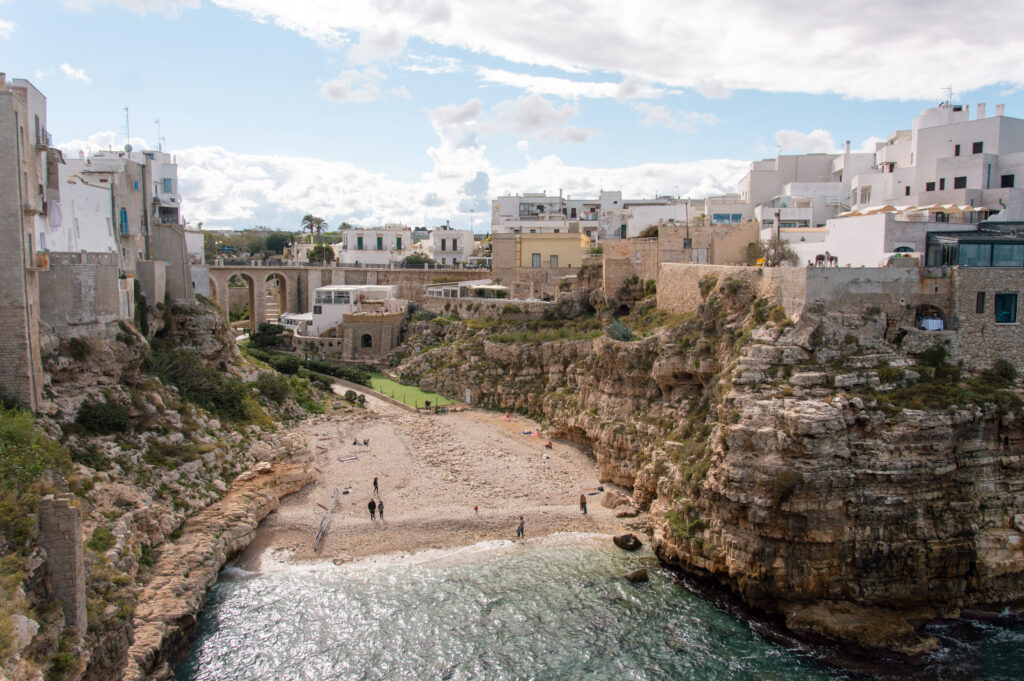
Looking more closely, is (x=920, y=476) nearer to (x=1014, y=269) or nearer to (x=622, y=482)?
(x=1014, y=269)

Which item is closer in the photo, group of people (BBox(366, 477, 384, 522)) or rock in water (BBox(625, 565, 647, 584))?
rock in water (BBox(625, 565, 647, 584))

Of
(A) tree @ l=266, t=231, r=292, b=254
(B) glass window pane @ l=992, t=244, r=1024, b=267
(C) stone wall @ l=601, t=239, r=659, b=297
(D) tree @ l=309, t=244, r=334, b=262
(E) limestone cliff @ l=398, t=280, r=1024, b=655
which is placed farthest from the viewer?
(A) tree @ l=266, t=231, r=292, b=254

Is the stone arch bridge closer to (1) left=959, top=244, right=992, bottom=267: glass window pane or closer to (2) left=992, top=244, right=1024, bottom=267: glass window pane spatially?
(1) left=959, top=244, right=992, bottom=267: glass window pane

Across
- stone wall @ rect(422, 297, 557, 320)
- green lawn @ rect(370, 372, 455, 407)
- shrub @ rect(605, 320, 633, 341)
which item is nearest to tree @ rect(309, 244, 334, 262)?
stone wall @ rect(422, 297, 557, 320)

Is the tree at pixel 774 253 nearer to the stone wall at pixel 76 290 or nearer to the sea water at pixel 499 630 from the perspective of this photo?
the sea water at pixel 499 630

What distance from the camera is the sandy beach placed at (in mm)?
24828

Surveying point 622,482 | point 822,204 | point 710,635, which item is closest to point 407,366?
point 622,482

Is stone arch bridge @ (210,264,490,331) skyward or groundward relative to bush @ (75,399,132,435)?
skyward

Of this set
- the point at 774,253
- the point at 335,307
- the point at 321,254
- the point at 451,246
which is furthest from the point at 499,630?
the point at 321,254

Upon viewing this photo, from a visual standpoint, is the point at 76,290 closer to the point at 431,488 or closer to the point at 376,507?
the point at 376,507

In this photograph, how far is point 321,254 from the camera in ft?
246

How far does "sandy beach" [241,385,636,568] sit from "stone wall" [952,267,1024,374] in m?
12.2

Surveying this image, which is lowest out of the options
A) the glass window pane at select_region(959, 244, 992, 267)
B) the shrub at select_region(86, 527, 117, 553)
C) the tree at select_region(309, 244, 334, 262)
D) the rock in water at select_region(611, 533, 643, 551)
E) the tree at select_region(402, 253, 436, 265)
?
the rock in water at select_region(611, 533, 643, 551)

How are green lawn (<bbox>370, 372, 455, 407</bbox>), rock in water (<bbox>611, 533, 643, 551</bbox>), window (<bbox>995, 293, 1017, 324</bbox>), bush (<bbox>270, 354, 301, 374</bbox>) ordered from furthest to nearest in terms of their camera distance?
bush (<bbox>270, 354, 301, 374</bbox>) → green lawn (<bbox>370, 372, 455, 407</bbox>) → rock in water (<bbox>611, 533, 643, 551</bbox>) → window (<bbox>995, 293, 1017, 324</bbox>)
